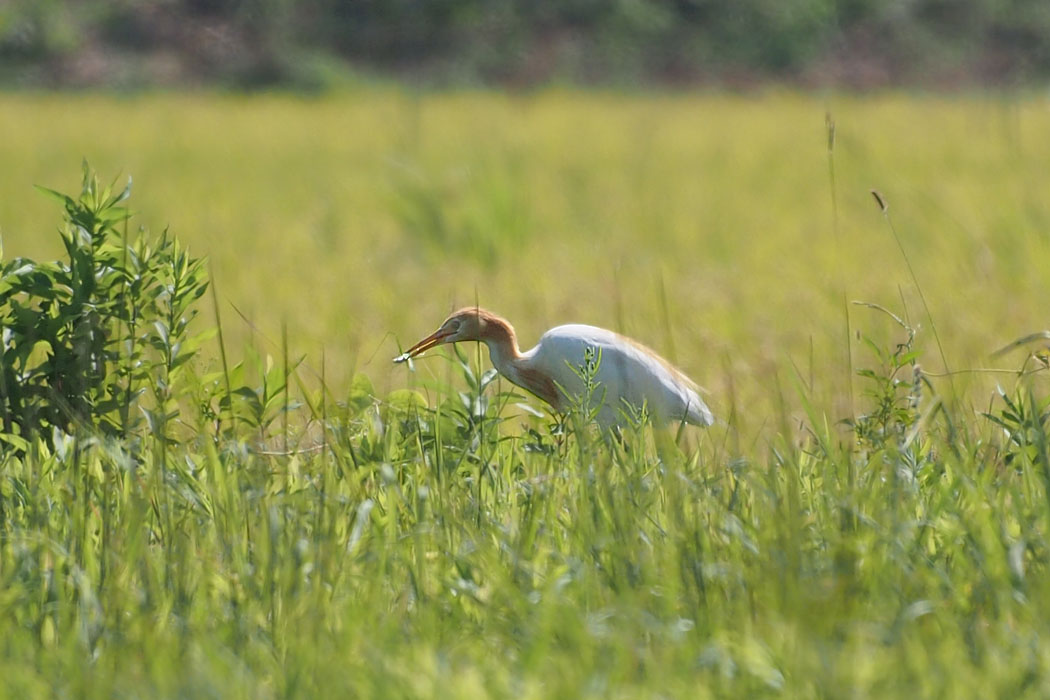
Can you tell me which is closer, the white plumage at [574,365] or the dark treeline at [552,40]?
the white plumage at [574,365]

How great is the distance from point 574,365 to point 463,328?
22 cm

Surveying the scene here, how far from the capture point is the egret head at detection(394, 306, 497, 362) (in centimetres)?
267

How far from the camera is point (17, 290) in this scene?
102 inches

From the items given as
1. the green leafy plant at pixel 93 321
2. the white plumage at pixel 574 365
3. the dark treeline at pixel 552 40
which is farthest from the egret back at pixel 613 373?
the dark treeline at pixel 552 40

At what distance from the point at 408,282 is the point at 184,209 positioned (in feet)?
7.22

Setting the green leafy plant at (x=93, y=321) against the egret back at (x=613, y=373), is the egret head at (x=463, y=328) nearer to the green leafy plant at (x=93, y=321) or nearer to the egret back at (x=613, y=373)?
the egret back at (x=613, y=373)

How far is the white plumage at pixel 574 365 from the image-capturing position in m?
2.63

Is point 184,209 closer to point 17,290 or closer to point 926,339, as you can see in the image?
point 926,339

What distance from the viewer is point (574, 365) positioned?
2619 mm

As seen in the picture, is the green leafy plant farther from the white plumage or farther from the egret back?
the egret back

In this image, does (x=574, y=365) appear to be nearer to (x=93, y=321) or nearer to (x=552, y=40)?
(x=93, y=321)

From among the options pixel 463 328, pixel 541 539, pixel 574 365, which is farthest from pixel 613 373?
pixel 541 539

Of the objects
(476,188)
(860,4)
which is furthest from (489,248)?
(860,4)

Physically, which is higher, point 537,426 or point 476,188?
point 476,188
